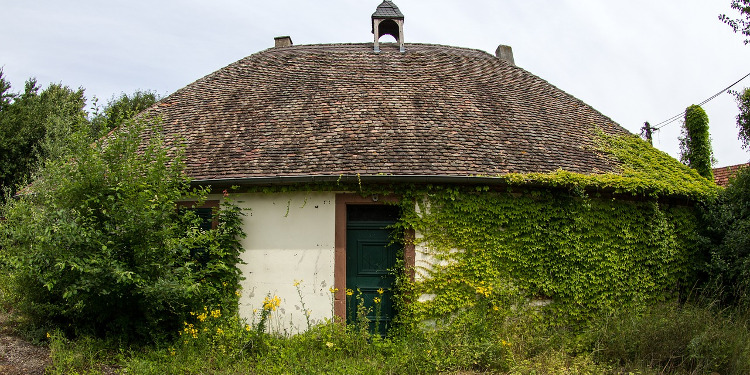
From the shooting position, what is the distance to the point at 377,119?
10.0 m

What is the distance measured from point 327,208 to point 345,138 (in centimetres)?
167

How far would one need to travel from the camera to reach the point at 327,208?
838cm

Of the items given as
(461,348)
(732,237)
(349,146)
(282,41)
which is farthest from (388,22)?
(461,348)

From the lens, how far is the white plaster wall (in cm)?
823

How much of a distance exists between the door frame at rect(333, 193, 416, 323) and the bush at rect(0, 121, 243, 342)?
1.82 metres

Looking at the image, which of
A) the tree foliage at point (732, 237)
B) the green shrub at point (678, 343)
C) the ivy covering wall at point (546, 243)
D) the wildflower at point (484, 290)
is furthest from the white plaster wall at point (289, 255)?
the tree foliage at point (732, 237)

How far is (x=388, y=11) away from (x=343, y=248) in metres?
10.0

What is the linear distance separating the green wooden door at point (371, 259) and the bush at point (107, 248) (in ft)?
7.03

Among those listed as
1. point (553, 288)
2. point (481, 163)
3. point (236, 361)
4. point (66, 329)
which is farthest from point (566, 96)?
point (66, 329)

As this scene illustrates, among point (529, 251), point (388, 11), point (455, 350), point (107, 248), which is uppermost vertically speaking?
point (388, 11)

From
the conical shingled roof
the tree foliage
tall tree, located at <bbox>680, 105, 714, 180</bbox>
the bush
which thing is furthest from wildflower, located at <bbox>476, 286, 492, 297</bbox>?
tall tree, located at <bbox>680, 105, 714, 180</bbox>

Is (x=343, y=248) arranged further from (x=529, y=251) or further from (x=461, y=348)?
(x=529, y=251)

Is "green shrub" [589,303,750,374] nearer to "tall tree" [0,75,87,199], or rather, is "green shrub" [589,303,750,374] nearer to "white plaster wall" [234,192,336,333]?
"white plaster wall" [234,192,336,333]

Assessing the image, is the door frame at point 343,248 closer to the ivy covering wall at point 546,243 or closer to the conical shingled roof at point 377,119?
the ivy covering wall at point 546,243
